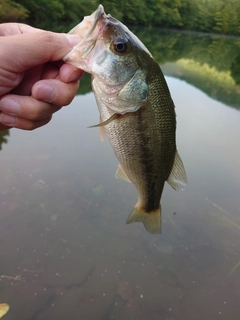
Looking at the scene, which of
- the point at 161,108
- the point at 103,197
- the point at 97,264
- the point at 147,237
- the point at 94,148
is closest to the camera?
the point at 161,108

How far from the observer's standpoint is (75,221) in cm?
477

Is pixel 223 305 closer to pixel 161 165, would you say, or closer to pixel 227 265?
pixel 227 265

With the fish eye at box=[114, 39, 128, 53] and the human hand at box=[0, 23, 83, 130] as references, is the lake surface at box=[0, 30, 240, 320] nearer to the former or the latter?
the human hand at box=[0, 23, 83, 130]

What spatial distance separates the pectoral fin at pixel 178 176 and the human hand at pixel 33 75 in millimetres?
820

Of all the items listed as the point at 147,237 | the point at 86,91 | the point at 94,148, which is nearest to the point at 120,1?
the point at 86,91

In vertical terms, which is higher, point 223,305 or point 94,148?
point 223,305

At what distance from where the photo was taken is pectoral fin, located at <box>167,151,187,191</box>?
6.78ft

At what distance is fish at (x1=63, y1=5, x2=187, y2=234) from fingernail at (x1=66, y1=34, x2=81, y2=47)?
0.10ft

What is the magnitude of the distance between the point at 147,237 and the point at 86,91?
7812 mm

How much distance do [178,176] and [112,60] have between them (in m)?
0.87

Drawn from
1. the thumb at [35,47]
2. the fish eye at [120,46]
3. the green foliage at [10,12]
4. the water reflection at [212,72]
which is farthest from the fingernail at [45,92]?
the green foliage at [10,12]

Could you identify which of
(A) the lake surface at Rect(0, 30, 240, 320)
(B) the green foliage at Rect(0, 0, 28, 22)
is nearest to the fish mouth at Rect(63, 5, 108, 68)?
(A) the lake surface at Rect(0, 30, 240, 320)

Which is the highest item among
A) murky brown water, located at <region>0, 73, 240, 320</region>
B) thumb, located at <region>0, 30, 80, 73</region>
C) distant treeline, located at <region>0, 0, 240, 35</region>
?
thumb, located at <region>0, 30, 80, 73</region>

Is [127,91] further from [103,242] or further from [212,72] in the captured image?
[212,72]
